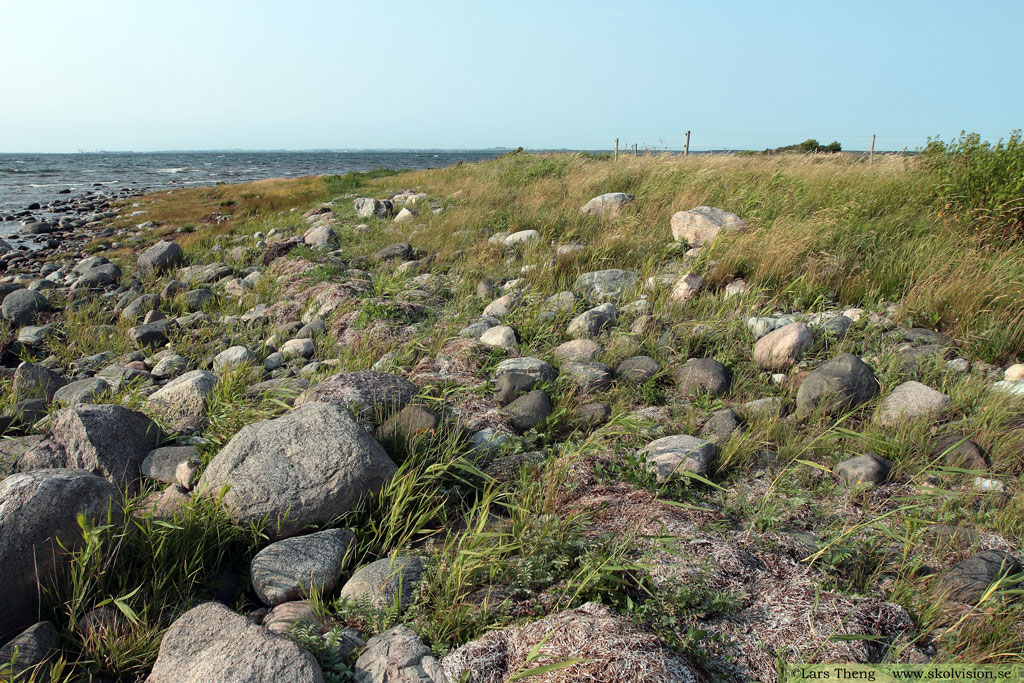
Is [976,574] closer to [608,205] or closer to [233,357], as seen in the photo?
[233,357]

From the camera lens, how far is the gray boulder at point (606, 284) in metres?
5.17

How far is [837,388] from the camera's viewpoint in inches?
132

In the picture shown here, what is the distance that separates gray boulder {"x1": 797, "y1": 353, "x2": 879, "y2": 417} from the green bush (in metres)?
3.42

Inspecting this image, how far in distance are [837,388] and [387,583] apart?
268 cm

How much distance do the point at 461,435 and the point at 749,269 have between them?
11.2ft

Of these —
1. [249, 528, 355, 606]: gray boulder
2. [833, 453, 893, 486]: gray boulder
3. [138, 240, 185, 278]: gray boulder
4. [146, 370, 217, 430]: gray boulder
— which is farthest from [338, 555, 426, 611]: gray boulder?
[138, 240, 185, 278]: gray boulder

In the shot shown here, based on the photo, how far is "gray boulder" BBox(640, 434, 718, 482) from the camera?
278 cm

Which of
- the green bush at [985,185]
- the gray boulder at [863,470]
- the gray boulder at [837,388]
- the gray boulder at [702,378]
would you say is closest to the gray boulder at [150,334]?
the gray boulder at [702,378]

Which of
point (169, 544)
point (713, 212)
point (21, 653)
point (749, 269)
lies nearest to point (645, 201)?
point (713, 212)

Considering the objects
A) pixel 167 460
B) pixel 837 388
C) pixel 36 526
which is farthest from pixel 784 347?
pixel 36 526

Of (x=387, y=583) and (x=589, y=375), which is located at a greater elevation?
(x=589, y=375)

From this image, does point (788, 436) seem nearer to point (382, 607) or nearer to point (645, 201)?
point (382, 607)

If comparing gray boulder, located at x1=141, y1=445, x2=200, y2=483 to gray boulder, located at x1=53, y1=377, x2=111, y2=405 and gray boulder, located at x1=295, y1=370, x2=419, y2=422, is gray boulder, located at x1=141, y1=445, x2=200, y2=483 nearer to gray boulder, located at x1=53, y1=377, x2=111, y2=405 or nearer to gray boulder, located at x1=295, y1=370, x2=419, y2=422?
gray boulder, located at x1=295, y1=370, x2=419, y2=422

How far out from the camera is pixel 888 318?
173 inches
